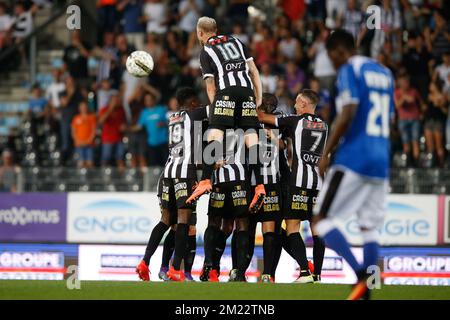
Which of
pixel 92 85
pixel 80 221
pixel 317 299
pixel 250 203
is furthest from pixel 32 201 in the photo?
pixel 317 299

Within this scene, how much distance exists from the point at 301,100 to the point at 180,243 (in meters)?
2.32

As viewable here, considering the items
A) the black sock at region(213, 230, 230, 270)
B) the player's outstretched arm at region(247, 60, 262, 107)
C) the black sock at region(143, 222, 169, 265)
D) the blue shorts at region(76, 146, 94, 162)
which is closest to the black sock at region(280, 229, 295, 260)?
the black sock at region(213, 230, 230, 270)

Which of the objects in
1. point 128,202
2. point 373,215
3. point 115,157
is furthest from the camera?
point 115,157

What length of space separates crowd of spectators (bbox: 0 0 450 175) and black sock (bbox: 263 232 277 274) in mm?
7762

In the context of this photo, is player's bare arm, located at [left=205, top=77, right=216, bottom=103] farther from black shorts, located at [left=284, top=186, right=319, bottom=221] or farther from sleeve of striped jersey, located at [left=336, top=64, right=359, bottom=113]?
sleeve of striped jersey, located at [left=336, top=64, right=359, bottom=113]

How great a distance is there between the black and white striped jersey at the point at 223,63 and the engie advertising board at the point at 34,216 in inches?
363

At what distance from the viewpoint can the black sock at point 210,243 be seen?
39.5ft

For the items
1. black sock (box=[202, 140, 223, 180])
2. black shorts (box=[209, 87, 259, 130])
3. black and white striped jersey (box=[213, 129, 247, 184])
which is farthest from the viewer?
black and white striped jersey (box=[213, 129, 247, 184])

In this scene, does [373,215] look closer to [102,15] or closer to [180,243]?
[180,243]

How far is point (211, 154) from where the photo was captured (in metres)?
11.9

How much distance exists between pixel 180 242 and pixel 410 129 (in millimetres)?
9656

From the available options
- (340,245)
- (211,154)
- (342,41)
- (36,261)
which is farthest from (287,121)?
(36,261)

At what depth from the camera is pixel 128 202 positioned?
2011cm

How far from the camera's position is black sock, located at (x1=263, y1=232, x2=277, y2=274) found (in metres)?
12.2
